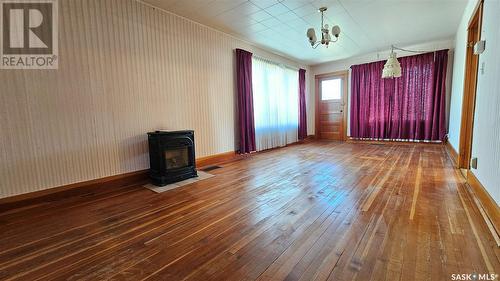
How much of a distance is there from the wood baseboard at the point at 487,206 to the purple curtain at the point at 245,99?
3.46 metres

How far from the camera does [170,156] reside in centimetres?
304

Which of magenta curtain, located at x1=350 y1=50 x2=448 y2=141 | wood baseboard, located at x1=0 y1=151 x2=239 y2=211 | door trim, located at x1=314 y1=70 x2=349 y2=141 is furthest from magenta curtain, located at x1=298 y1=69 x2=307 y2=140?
wood baseboard, located at x1=0 y1=151 x2=239 y2=211

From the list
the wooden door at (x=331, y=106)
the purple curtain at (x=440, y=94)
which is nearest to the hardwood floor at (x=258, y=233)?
the purple curtain at (x=440, y=94)

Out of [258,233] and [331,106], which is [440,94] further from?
[258,233]

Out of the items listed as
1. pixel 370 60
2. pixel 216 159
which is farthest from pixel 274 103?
pixel 370 60

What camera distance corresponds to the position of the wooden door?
6.76m

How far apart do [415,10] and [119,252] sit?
499 cm

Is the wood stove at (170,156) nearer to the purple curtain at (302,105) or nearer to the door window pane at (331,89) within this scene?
the purple curtain at (302,105)

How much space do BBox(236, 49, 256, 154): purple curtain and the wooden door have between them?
11.0 ft

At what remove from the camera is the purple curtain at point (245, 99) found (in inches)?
181

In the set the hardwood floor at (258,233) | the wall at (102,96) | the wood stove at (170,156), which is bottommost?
the hardwood floor at (258,233)
